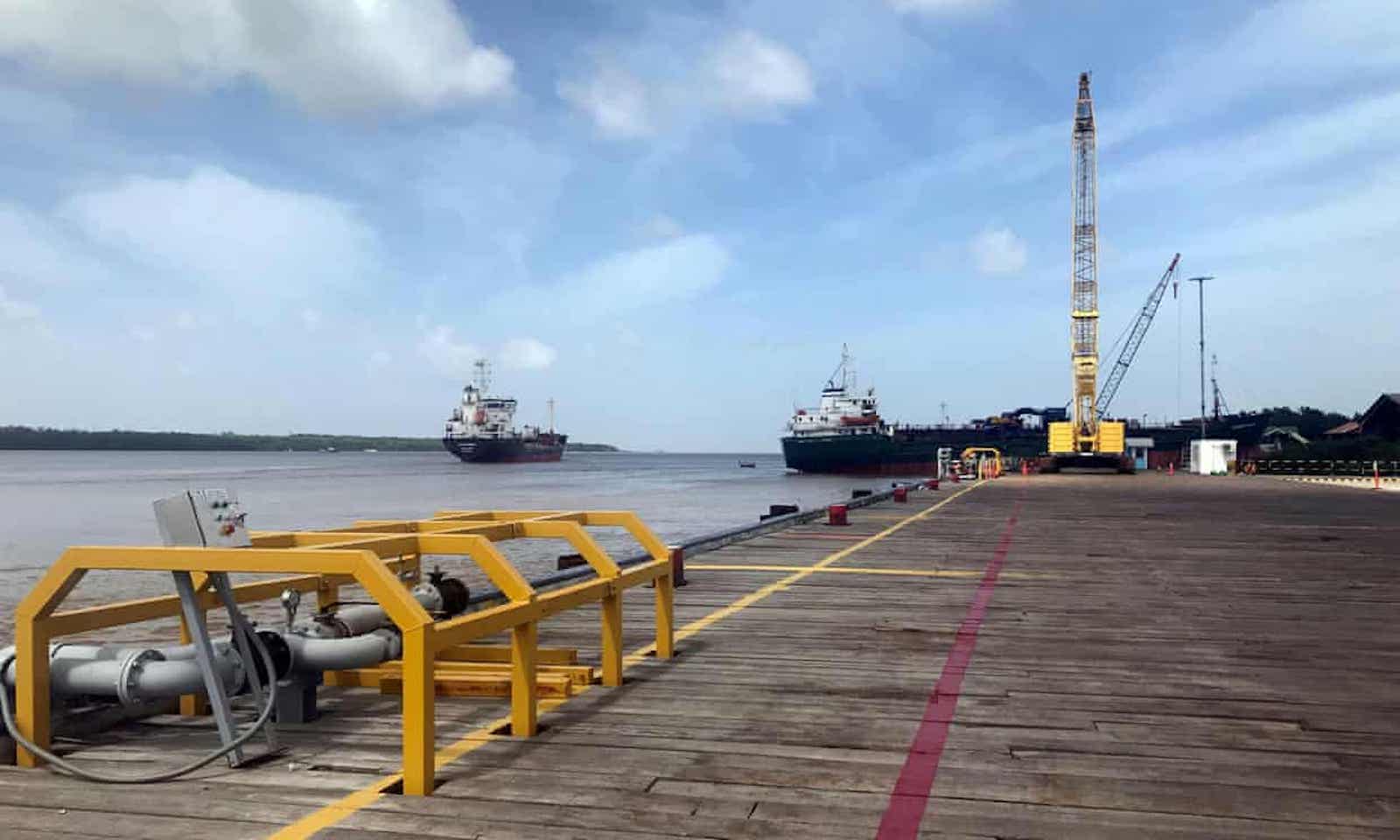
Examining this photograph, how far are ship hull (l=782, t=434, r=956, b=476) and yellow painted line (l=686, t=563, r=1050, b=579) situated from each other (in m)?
82.5

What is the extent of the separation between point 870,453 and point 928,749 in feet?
308

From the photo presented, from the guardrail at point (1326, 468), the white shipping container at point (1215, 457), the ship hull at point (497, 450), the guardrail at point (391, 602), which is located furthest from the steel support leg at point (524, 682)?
the ship hull at point (497, 450)

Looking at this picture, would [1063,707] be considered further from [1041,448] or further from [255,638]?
[1041,448]

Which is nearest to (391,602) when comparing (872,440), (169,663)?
(169,663)

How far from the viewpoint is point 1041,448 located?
9362 centimetres

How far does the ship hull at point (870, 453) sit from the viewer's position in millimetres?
96062

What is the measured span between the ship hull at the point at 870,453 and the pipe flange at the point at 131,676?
91697 millimetres

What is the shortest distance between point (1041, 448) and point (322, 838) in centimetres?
9616

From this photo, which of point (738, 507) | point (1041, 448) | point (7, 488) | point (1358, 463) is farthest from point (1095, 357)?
point (7, 488)

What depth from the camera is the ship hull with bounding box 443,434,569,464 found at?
521 feet

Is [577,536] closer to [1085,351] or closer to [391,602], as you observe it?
[391,602]

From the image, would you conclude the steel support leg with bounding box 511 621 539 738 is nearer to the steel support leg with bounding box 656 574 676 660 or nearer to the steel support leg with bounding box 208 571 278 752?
the steel support leg with bounding box 208 571 278 752

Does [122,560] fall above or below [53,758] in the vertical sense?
above

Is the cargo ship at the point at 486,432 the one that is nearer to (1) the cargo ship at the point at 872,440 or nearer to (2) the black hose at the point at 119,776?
(1) the cargo ship at the point at 872,440
